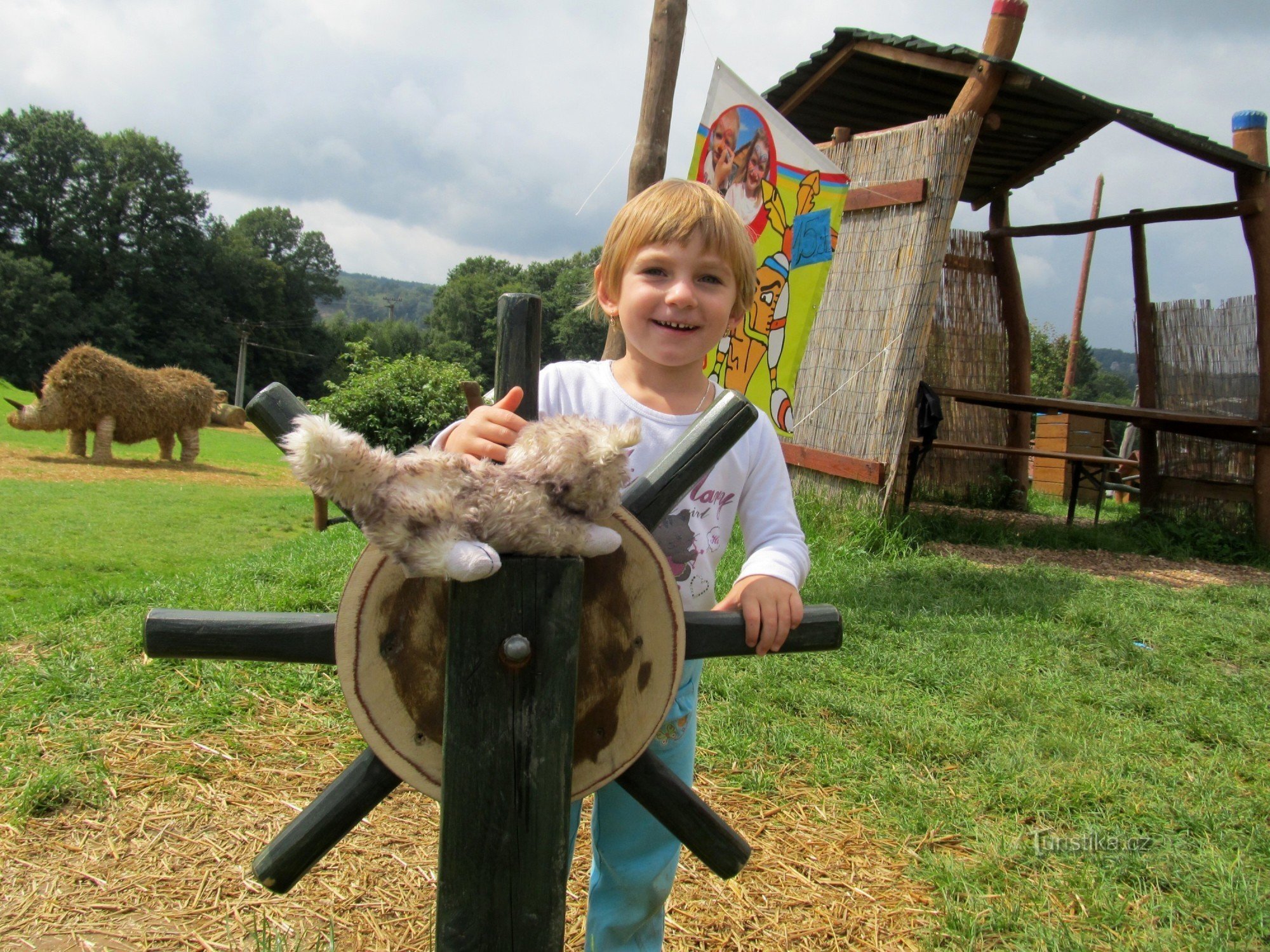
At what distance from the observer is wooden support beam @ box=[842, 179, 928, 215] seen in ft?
20.3

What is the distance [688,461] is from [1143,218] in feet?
28.8

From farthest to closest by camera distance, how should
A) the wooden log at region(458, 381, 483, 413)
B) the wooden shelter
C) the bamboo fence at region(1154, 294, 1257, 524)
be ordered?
the bamboo fence at region(1154, 294, 1257, 524), the wooden shelter, the wooden log at region(458, 381, 483, 413)

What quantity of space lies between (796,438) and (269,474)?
37.0 feet

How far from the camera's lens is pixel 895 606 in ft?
16.2

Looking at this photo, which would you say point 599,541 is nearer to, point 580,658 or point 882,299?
point 580,658

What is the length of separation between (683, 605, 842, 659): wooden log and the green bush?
12.7 metres

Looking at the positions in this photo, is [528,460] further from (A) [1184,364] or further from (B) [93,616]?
(A) [1184,364]

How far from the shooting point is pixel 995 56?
614 centimetres

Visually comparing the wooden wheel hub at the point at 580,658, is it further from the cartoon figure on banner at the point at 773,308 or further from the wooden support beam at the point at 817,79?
the wooden support beam at the point at 817,79

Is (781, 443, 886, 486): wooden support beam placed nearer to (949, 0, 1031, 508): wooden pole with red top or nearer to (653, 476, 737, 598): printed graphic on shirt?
(949, 0, 1031, 508): wooden pole with red top

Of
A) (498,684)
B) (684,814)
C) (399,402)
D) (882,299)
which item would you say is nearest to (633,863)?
(684,814)

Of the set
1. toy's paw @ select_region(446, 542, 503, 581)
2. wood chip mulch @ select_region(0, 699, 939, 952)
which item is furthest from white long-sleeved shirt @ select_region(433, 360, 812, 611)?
wood chip mulch @ select_region(0, 699, 939, 952)

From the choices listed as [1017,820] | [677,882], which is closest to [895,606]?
[1017,820]

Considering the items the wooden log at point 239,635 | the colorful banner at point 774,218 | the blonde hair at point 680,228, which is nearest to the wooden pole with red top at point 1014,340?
the colorful banner at point 774,218
